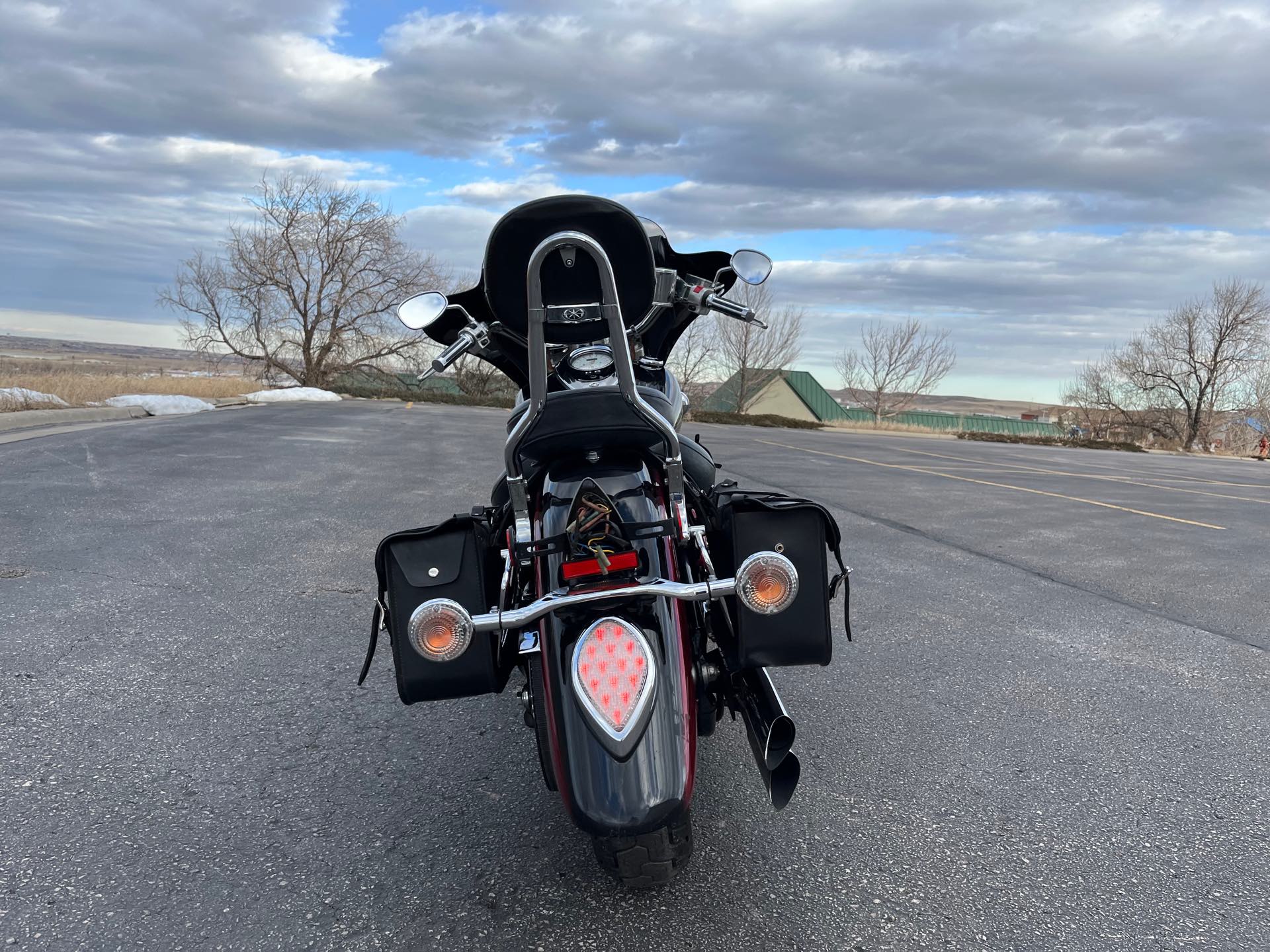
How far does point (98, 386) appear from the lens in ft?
74.3

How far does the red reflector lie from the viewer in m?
2.38

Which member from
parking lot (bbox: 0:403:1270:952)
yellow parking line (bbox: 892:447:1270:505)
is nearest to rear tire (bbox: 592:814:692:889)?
parking lot (bbox: 0:403:1270:952)

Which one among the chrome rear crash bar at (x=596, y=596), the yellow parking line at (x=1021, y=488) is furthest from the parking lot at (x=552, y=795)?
the yellow parking line at (x=1021, y=488)

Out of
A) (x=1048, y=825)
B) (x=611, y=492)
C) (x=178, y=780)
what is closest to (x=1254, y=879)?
(x=1048, y=825)

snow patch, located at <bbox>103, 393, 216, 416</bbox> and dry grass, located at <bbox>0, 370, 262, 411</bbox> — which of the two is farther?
snow patch, located at <bbox>103, 393, 216, 416</bbox>

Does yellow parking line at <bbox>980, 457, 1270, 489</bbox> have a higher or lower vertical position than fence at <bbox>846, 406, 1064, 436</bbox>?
lower

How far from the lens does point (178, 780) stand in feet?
9.97

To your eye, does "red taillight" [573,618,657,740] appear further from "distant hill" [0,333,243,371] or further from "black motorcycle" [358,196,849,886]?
"distant hill" [0,333,243,371]

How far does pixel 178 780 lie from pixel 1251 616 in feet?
19.6

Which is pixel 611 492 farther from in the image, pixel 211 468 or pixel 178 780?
pixel 211 468

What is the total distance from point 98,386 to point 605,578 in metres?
24.3

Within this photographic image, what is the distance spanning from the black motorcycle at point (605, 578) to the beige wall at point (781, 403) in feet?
178

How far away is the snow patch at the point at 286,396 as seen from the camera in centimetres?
2930

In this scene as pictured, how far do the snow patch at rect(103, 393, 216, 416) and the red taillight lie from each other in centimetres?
1944
